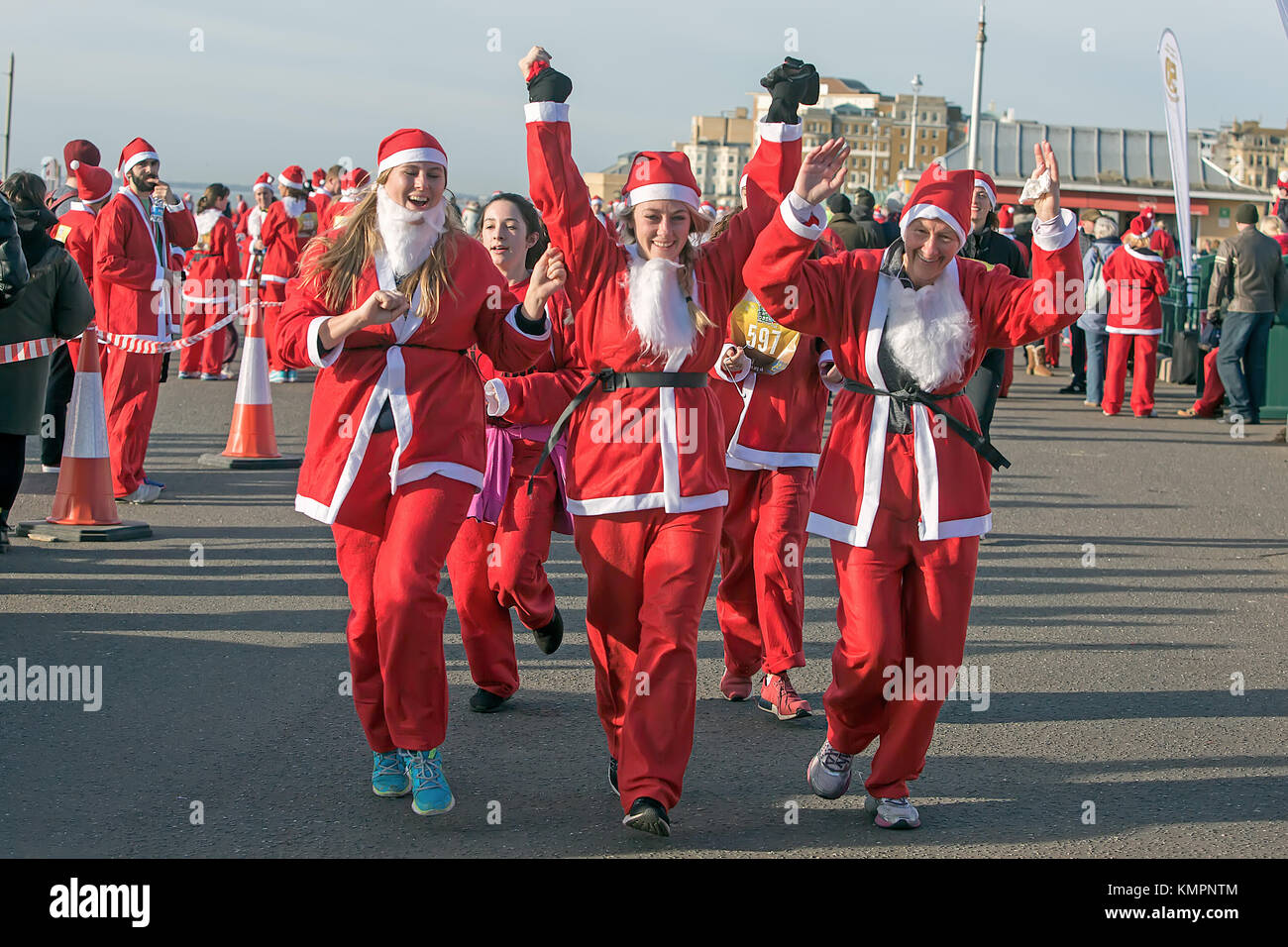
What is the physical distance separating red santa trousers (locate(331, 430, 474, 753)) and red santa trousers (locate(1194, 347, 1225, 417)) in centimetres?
1398

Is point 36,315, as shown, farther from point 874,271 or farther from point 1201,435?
point 1201,435

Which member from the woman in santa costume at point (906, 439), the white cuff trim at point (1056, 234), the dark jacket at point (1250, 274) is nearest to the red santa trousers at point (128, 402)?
the woman in santa costume at point (906, 439)

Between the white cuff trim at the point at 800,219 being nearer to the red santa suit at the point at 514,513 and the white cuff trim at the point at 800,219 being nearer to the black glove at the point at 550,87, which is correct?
the black glove at the point at 550,87

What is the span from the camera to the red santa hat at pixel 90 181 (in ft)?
36.0

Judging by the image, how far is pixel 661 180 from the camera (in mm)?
5008

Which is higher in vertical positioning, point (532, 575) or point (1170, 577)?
point (532, 575)

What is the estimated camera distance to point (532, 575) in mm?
5910

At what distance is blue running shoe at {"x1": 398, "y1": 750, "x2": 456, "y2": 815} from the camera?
4.84 m

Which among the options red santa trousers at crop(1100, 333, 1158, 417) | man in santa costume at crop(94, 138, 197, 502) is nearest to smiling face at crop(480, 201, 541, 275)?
man in santa costume at crop(94, 138, 197, 502)

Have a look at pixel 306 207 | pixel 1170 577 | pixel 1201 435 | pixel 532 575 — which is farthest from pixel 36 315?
pixel 1201 435

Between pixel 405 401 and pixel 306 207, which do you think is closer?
pixel 405 401

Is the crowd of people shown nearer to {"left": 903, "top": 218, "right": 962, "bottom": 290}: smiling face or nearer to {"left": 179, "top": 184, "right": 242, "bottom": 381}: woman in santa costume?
{"left": 903, "top": 218, "right": 962, "bottom": 290}: smiling face

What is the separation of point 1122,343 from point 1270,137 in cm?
19075
